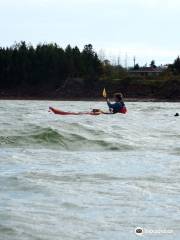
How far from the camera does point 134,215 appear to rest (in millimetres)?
9039

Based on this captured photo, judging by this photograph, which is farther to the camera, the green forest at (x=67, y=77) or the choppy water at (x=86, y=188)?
the green forest at (x=67, y=77)

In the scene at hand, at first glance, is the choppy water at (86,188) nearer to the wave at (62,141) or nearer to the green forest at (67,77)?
the wave at (62,141)

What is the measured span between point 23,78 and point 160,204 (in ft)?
350

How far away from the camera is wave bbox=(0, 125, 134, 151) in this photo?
1780cm

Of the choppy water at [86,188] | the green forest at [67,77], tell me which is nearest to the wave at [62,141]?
the choppy water at [86,188]

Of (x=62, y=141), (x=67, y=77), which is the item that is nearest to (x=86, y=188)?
(x=62, y=141)

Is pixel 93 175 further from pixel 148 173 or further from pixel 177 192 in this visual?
pixel 177 192

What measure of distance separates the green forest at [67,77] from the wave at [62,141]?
76.7 m

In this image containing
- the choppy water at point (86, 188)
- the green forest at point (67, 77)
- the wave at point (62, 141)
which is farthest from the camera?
the green forest at point (67, 77)

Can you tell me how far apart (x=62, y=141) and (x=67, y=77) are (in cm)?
9282

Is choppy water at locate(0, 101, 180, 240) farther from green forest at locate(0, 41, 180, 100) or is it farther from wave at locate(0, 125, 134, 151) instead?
green forest at locate(0, 41, 180, 100)

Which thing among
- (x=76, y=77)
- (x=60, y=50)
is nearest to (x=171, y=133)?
(x=76, y=77)

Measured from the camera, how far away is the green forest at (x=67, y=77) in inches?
3989

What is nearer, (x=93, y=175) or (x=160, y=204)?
(x=160, y=204)
